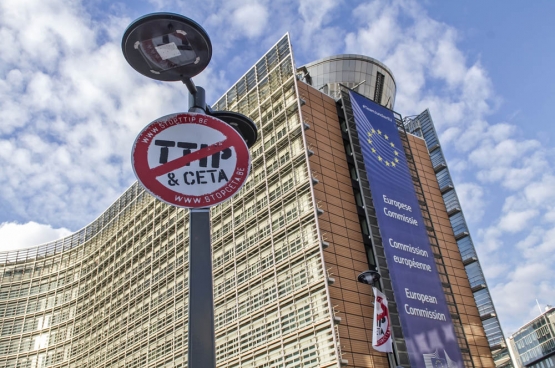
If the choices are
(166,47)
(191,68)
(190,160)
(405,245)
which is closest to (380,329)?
(190,160)

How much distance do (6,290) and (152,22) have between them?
74.8 metres

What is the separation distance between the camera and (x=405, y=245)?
38.1 m

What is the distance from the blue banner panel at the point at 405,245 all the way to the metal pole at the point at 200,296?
2989cm

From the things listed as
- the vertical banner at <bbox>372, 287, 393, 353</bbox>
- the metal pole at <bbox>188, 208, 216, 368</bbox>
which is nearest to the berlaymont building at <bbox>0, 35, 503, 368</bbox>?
the vertical banner at <bbox>372, 287, 393, 353</bbox>

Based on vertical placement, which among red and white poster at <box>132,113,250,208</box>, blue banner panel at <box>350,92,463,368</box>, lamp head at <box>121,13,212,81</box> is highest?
blue banner panel at <box>350,92,463,368</box>

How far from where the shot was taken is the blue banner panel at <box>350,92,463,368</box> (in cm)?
3364

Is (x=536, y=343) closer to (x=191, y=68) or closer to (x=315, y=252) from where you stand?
(x=315, y=252)

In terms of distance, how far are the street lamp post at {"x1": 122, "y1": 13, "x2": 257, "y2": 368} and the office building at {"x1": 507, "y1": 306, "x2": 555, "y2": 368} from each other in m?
128

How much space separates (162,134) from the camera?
5863mm

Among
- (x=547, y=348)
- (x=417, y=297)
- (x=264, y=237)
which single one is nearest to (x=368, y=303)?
(x=417, y=297)

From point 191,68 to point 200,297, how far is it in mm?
2798

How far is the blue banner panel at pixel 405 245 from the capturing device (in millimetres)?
33638

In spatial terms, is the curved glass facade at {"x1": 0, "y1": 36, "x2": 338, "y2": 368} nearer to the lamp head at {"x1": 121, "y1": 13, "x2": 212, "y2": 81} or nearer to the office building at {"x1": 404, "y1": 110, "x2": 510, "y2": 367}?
the office building at {"x1": 404, "y1": 110, "x2": 510, "y2": 367}

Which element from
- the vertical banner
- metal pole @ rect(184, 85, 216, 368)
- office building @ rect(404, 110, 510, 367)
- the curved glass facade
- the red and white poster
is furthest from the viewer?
office building @ rect(404, 110, 510, 367)
